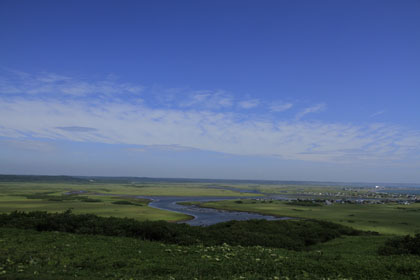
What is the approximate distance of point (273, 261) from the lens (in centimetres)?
1478

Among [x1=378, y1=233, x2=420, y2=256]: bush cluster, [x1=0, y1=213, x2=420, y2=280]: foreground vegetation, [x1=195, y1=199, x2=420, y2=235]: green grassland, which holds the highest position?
[x1=0, y1=213, x2=420, y2=280]: foreground vegetation

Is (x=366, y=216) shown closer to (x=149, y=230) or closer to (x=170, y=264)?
(x=149, y=230)

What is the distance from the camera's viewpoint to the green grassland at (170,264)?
12.9m

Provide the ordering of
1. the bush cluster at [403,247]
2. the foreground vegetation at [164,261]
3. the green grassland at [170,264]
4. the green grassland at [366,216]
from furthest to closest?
the green grassland at [366,216], the bush cluster at [403,247], the foreground vegetation at [164,261], the green grassland at [170,264]

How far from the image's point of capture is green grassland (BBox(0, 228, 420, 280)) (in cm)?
1286

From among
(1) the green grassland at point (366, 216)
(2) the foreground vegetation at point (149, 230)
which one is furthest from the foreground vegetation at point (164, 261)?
(1) the green grassland at point (366, 216)

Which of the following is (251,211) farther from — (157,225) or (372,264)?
(372,264)

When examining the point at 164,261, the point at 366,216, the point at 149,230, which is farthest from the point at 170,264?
the point at 366,216

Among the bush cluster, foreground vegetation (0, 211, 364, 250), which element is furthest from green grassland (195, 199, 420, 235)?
foreground vegetation (0, 211, 364, 250)

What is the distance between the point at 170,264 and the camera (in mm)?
14695

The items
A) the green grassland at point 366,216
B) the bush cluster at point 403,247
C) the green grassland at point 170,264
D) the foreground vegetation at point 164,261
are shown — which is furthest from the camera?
the green grassland at point 366,216

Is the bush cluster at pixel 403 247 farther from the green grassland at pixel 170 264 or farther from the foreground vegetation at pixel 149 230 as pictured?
the foreground vegetation at pixel 149 230

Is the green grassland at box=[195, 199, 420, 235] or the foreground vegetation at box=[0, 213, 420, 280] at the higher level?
the foreground vegetation at box=[0, 213, 420, 280]

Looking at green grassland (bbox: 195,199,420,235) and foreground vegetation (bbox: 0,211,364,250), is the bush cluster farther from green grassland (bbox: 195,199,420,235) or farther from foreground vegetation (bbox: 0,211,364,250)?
green grassland (bbox: 195,199,420,235)
